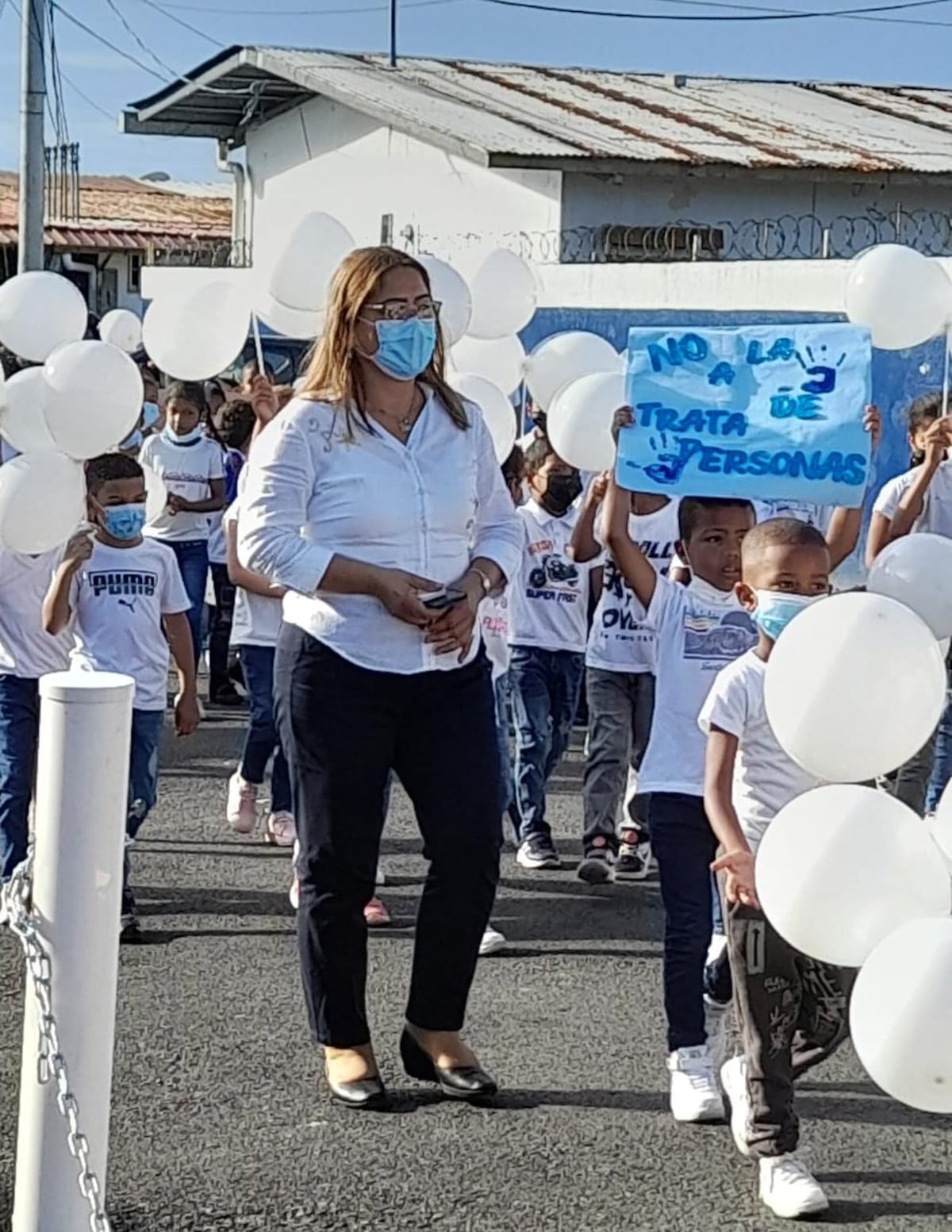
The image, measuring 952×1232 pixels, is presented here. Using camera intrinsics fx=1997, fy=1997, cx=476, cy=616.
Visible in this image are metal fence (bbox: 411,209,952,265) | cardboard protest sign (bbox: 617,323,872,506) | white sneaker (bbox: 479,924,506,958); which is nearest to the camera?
cardboard protest sign (bbox: 617,323,872,506)

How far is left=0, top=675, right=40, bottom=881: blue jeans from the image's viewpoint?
250 inches

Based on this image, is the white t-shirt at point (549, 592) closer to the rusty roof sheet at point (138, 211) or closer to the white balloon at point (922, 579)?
the white balloon at point (922, 579)

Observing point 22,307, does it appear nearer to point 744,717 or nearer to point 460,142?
point 744,717

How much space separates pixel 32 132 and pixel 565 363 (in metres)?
9.27

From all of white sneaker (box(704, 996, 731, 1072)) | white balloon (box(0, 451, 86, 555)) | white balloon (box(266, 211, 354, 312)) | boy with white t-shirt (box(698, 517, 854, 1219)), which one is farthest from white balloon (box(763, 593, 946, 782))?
white balloon (box(266, 211, 354, 312))

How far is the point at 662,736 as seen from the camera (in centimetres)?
500

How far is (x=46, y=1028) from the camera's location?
3518 millimetres

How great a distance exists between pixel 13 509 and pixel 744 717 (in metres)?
3.00

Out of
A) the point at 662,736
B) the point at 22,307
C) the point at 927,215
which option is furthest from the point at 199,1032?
the point at 927,215

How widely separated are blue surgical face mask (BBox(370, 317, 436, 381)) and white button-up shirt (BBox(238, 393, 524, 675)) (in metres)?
0.15

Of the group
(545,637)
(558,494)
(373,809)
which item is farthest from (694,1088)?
(558,494)

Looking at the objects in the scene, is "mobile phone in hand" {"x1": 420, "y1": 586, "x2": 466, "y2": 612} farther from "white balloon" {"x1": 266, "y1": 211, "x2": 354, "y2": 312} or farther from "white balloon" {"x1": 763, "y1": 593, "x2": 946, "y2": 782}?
"white balloon" {"x1": 266, "y1": 211, "x2": 354, "y2": 312}

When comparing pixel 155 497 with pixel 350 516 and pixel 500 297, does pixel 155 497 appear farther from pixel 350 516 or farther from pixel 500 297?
pixel 350 516

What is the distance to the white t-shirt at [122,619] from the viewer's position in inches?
248
